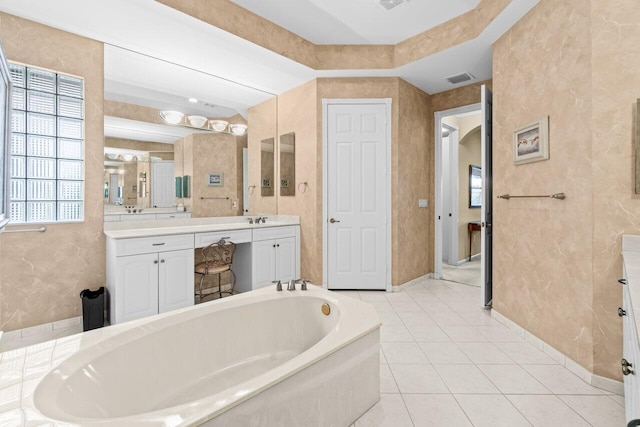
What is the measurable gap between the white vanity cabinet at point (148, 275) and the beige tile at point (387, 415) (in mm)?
1993

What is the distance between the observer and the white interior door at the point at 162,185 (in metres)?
3.12

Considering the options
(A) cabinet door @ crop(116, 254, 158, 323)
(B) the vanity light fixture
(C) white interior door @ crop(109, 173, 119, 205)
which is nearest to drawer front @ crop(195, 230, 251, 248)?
(A) cabinet door @ crop(116, 254, 158, 323)

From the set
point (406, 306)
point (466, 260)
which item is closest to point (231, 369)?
point (406, 306)

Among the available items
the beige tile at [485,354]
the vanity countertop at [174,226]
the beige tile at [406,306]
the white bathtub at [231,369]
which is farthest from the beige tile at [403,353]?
the vanity countertop at [174,226]

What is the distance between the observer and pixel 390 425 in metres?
1.53

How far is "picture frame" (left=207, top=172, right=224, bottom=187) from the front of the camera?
3512 millimetres

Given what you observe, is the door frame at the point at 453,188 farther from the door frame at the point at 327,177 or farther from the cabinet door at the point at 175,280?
the cabinet door at the point at 175,280

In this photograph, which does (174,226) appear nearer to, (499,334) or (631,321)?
(499,334)

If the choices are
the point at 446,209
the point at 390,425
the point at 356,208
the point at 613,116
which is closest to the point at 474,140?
the point at 446,209

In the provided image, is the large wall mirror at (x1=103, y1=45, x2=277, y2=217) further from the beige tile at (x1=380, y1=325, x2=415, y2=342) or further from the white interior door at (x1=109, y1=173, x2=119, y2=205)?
the beige tile at (x1=380, y1=325, x2=415, y2=342)

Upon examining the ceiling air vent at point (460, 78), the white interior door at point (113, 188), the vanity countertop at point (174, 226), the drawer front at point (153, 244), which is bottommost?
the drawer front at point (153, 244)

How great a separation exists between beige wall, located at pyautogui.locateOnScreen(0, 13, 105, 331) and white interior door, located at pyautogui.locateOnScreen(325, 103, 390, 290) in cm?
239

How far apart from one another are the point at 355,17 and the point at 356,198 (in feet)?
6.39

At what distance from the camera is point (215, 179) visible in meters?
3.57
